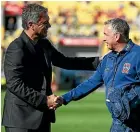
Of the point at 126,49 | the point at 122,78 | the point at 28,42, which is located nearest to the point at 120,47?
the point at 126,49

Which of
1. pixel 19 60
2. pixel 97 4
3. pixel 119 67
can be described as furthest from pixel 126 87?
pixel 97 4

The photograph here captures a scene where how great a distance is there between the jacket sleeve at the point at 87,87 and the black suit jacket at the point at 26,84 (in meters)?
0.29

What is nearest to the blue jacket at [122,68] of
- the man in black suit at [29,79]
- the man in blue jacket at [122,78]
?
the man in blue jacket at [122,78]

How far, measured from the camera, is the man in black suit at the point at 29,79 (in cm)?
628

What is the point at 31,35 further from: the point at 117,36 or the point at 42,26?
the point at 117,36

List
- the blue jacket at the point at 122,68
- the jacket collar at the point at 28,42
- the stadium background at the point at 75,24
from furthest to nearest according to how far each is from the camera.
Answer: the stadium background at the point at 75,24 < the jacket collar at the point at 28,42 < the blue jacket at the point at 122,68

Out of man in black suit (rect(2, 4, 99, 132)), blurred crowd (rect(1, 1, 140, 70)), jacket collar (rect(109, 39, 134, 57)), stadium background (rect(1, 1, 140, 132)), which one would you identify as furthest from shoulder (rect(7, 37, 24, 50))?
blurred crowd (rect(1, 1, 140, 70))

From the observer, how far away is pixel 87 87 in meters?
6.75

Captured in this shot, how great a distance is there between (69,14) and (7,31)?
3.46 m

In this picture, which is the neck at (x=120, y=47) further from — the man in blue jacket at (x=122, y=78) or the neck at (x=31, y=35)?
the neck at (x=31, y=35)

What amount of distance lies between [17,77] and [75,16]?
27825mm

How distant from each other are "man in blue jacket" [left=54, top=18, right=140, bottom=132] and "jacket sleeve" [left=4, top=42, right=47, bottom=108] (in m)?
0.73

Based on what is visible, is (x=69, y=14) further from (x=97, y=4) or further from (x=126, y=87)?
(x=126, y=87)

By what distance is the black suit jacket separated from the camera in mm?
6270
